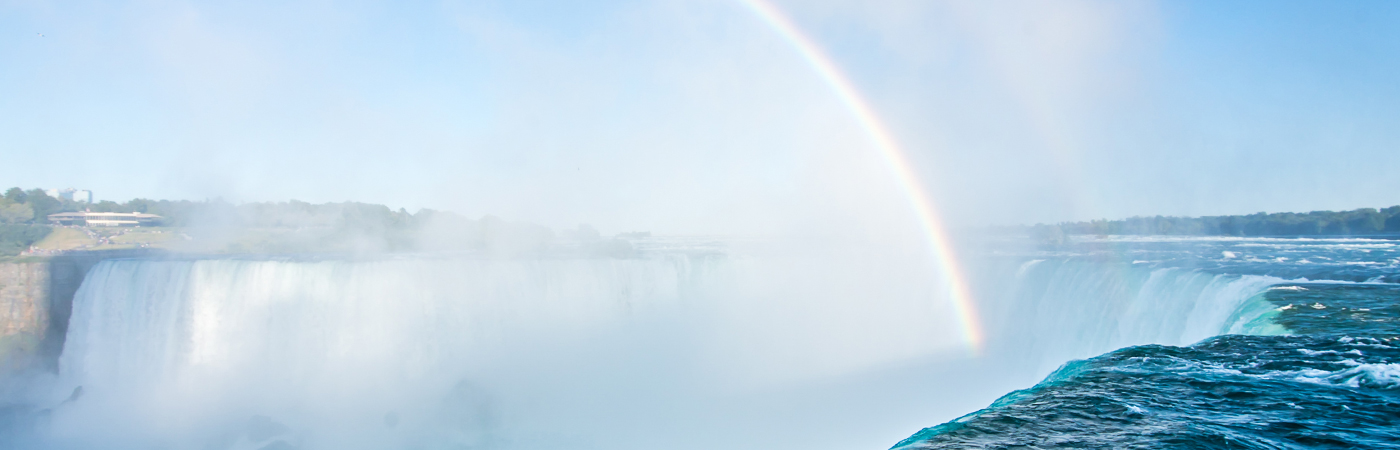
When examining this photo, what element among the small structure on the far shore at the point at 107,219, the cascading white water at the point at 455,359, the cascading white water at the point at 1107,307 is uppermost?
the small structure on the far shore at the point at 107,219

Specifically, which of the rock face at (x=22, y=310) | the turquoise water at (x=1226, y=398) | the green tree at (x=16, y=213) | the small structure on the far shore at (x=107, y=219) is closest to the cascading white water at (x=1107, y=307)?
the turquoise water at (x=1226, y=398)

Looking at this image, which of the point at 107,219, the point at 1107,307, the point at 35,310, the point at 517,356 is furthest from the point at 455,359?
the point at 107,219

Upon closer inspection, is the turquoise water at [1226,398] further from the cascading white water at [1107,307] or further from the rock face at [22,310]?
the rock face at [22,310]

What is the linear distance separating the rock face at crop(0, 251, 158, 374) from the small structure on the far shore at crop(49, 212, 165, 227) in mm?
9255

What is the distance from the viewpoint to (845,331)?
18.3 m

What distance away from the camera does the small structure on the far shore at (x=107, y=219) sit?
25.8 m

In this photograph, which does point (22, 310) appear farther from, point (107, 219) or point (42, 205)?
point (107, 219)

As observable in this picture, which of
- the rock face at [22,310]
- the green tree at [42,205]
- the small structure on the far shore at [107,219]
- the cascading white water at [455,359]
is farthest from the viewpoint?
the small structure on the far shore at [107,219]

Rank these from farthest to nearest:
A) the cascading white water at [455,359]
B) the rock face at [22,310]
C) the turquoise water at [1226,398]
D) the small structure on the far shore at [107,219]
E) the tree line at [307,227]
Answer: the small structure on the far shore at [107,219]
the tree line at [307,227]
the rock face at [22,310]
the cascading white water at [455,359]
the turquoise water at [1226,398]

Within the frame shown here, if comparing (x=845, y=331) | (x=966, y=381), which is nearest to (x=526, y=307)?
(x=845, y=331)

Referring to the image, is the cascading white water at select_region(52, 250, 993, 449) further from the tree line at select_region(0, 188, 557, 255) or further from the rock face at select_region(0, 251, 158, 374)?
the tree line at select_region(0, 188, 557, 255)

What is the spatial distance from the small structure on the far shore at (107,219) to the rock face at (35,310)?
9.26m

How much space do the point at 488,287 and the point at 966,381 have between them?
1144cm

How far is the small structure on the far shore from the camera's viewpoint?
2580cm
